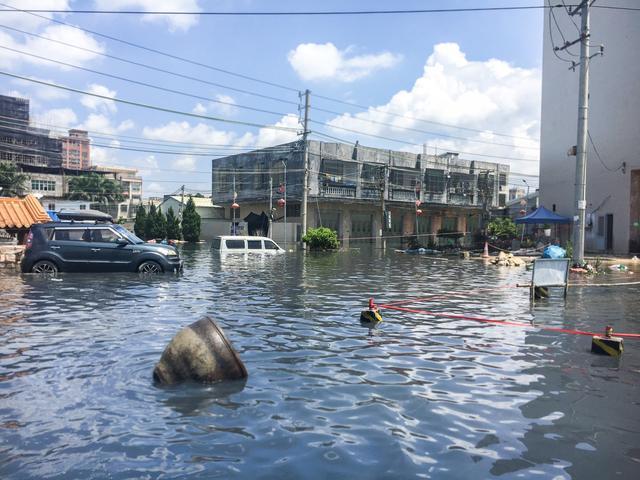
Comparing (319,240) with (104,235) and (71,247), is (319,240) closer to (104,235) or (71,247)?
(104,235)

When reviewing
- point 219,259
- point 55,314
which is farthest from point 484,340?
point 219,259

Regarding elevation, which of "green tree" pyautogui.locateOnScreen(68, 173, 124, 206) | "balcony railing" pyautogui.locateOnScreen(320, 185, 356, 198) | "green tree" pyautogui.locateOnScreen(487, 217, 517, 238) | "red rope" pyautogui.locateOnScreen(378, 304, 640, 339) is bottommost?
"red rope" pyautogui.locateOnScreen(378, 304, 640, 339)

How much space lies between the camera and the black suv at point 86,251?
51.5 feet

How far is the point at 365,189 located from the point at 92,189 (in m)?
52.4

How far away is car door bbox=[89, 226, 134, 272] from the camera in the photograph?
52.7 ft

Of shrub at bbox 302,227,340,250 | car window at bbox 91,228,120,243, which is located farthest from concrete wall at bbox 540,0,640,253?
car window at bbox 91,228,120,243

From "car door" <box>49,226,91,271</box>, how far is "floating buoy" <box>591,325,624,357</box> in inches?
560

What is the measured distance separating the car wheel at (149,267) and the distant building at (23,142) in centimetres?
8818

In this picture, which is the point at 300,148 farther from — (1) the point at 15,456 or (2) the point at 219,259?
(1) the point at 15,456

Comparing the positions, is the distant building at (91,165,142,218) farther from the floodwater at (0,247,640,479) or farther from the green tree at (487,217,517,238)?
the floodwater at (0,247,640,479)

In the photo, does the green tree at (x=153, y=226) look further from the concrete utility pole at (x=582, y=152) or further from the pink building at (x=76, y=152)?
the pink building at (x=76, y=152)

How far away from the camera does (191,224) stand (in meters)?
52.3

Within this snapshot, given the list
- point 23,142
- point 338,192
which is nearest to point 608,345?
point 338,192

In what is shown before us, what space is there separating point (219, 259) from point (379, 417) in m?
20.0
